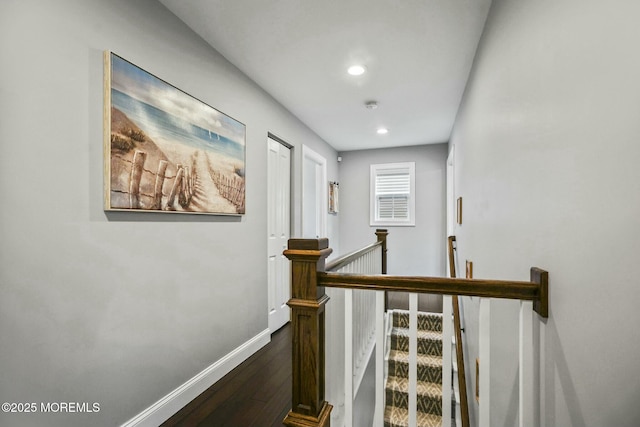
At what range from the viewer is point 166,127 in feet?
6.02

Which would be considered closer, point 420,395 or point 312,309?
point 312,309

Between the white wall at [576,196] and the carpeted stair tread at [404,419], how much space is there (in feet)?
4.61

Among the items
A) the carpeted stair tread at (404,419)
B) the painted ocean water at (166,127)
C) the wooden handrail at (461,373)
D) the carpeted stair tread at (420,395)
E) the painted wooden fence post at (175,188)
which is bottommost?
the carpeted stair tread at (404,419)

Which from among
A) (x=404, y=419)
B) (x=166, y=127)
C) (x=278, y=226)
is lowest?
(x=404, y=419)

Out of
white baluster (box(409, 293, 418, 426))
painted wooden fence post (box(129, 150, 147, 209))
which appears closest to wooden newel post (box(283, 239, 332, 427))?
white baluster (box(409, 293, 418, 426))

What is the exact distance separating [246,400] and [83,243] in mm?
1469

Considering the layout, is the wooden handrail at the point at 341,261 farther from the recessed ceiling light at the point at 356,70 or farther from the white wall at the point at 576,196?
the recessed ceiling light at the point at 356,70

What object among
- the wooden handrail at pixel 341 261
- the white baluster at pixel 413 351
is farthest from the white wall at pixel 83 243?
the white baluster at pixel 413 351

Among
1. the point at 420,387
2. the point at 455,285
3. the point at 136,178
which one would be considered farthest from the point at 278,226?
the point at 455,285

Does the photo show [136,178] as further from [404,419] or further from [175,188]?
[404,419]

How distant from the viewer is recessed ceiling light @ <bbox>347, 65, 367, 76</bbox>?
2.56 m

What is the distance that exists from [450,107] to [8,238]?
12.7 feet

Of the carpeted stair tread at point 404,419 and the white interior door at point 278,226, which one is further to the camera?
the white interior door at point 278,226

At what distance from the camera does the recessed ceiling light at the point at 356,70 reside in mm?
2564
